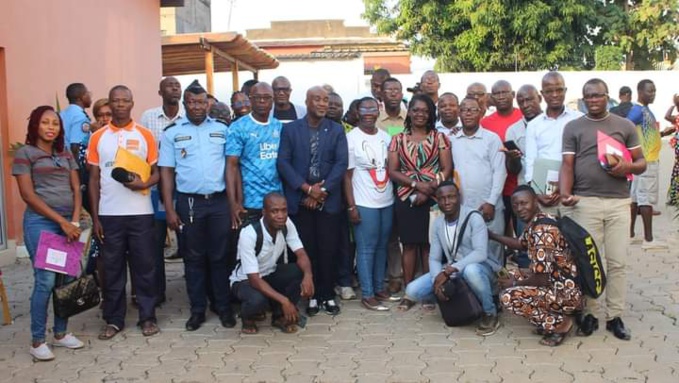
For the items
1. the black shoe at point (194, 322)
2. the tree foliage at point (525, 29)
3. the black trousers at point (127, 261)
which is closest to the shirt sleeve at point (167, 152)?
the black trousers at point (127, 261)

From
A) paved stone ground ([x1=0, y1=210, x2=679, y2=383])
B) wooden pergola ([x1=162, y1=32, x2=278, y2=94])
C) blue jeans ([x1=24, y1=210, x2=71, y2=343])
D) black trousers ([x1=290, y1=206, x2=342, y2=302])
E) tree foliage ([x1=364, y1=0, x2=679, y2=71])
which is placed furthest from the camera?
tree foliage ([x1=364, y1=0, x2=679, y2=71])

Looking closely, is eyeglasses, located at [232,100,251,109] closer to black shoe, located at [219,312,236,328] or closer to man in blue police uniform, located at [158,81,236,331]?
man in blue police uniform, located at [158,81,236,331]

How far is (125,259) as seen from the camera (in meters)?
5.66

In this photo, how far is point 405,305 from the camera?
628 cm

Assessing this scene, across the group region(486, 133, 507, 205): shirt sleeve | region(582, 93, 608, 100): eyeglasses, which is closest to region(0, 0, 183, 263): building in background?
region(486, 133, 507, 205): shirt sleeve

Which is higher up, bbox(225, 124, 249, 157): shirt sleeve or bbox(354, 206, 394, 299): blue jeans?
bbox(225, 124, 249, 157): shirt sleeve

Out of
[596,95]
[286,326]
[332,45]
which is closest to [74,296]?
[286,326]

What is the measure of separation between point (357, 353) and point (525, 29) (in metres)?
18.3

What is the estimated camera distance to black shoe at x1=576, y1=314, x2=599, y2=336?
213 inches

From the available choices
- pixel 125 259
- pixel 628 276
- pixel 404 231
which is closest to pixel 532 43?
pixel 628 276

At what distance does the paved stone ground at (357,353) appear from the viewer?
4742mm

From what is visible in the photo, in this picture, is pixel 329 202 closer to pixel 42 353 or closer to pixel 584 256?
pixel 584 256

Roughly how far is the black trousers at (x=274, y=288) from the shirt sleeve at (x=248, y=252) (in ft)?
0.55

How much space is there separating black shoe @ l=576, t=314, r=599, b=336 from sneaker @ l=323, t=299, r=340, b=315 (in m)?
1.96
